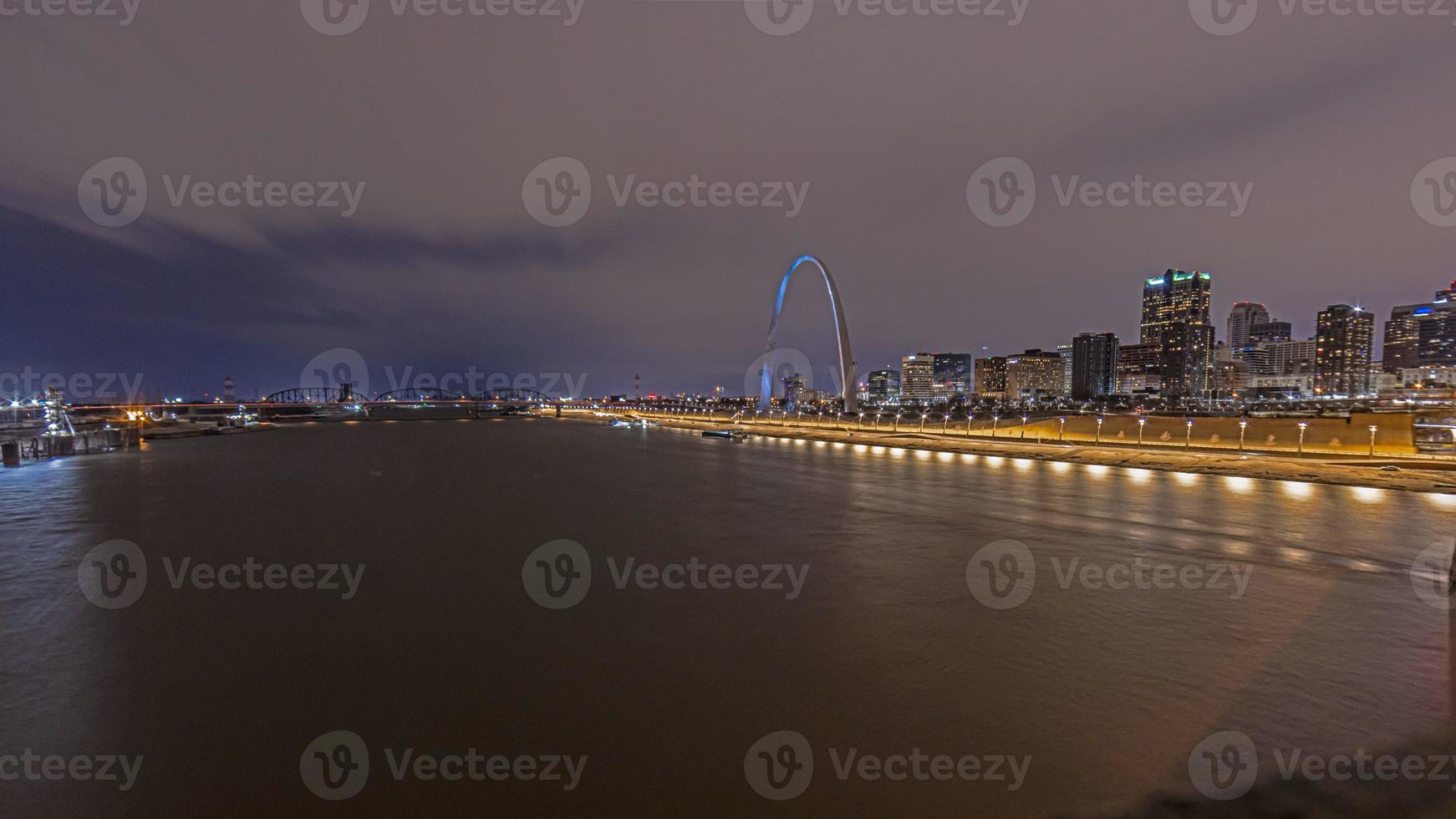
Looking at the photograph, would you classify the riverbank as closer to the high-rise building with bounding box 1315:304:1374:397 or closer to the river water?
the river water

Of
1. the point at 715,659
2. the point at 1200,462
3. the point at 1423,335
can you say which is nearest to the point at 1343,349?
the point at 1423,335

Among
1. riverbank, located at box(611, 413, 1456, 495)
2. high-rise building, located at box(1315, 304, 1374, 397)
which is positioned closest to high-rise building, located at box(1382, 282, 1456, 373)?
high-rise building, located at box(1315, 304, 1374, 397)

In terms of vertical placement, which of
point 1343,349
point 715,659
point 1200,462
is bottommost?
point 1200,462

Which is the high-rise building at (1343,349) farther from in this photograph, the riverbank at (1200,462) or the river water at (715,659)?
the river water at (715,659)

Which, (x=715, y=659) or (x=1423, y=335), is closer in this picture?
(x=715, y=659)

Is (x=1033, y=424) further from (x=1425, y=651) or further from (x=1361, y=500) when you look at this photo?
(x=1425, y=651)

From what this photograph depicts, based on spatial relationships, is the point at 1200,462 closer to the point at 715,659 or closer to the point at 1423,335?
the point at 715,659

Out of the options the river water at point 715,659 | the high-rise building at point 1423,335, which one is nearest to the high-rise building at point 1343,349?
the high-rise building at point 1423,335
